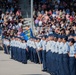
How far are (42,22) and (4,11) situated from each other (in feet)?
17.5

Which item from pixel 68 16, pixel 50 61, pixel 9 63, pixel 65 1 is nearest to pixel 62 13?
pixel 68 16

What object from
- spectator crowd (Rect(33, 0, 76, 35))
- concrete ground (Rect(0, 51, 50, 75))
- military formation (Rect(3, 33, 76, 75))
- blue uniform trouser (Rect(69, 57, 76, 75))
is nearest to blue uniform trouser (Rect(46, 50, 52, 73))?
military formation (Rect(3, 33, 76, 75))

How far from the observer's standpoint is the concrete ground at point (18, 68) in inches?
797

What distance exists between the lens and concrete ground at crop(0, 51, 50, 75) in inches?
797

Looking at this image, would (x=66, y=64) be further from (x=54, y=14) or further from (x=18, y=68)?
(x=54, y=14)

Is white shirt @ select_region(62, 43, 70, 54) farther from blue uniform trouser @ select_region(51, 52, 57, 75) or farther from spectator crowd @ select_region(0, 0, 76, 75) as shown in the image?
blue uniform trouser @ select_region(51, 52, 57, 75)

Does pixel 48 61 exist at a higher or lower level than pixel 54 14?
lower

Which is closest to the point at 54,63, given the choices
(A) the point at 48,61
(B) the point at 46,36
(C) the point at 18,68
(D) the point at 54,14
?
(A) the point at 48,61

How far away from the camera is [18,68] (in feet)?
72.5

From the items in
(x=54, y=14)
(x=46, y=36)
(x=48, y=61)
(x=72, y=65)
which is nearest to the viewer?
(x=72, y=65)

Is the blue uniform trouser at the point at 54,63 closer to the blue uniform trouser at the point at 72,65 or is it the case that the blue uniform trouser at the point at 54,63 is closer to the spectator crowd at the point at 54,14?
the blue uniform trouser at the point at 72,65

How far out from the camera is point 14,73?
20.2 meters

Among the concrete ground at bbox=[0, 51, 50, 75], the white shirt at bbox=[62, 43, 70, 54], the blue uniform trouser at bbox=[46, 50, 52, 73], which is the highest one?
the white shirt at bbox=[62, 43, 70, 54]

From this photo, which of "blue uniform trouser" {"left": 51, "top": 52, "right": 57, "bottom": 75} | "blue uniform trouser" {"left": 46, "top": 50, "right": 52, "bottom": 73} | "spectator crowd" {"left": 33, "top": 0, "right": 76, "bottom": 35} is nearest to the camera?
"blue uniform trouser" {"left": 51, "top": 52, "right": 57, "bottom": 75}
